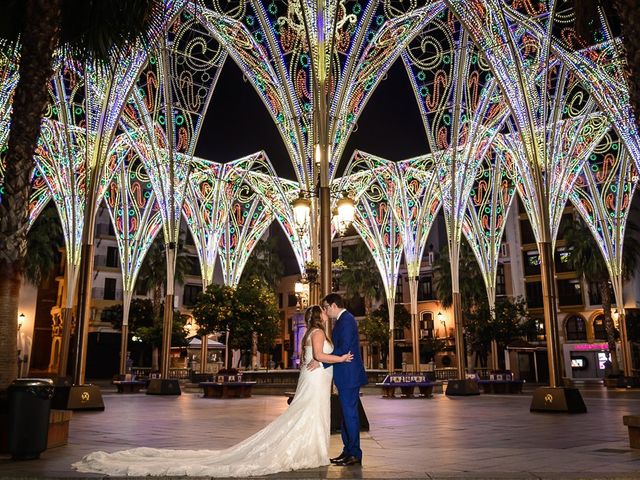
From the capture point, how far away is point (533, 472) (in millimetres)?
6141

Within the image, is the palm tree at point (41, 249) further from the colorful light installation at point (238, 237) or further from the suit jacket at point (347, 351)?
the suit jacket at point (347, 351)

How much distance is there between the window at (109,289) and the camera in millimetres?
55138

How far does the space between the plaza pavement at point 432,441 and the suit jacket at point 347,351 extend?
0.95 meters

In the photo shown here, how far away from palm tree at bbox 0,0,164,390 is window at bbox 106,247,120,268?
1911 inches

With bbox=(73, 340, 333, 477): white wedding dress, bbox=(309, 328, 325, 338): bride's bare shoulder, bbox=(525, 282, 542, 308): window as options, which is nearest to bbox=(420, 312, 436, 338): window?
bbox=(525, 282, 542, 308): window

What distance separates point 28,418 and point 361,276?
5102 cm

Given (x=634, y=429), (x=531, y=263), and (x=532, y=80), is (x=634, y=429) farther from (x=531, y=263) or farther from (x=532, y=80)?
(x=531, y=263)

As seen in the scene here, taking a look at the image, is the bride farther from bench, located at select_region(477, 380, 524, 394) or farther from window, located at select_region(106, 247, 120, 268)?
window, located at select_region(106, 247, 120, 268)

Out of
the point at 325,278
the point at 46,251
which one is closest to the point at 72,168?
the point at 325,278

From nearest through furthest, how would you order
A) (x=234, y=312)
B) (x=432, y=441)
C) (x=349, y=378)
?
(x=349, y=378) → (x=432, y=441) → (x=234, y=312)

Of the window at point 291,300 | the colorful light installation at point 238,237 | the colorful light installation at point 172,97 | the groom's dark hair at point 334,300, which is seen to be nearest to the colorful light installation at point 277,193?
the colorful light installation at point 238,237

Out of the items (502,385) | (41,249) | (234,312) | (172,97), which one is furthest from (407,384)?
(41,249)

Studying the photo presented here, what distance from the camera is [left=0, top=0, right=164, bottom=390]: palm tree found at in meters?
8.44

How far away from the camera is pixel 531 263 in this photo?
187 ft
